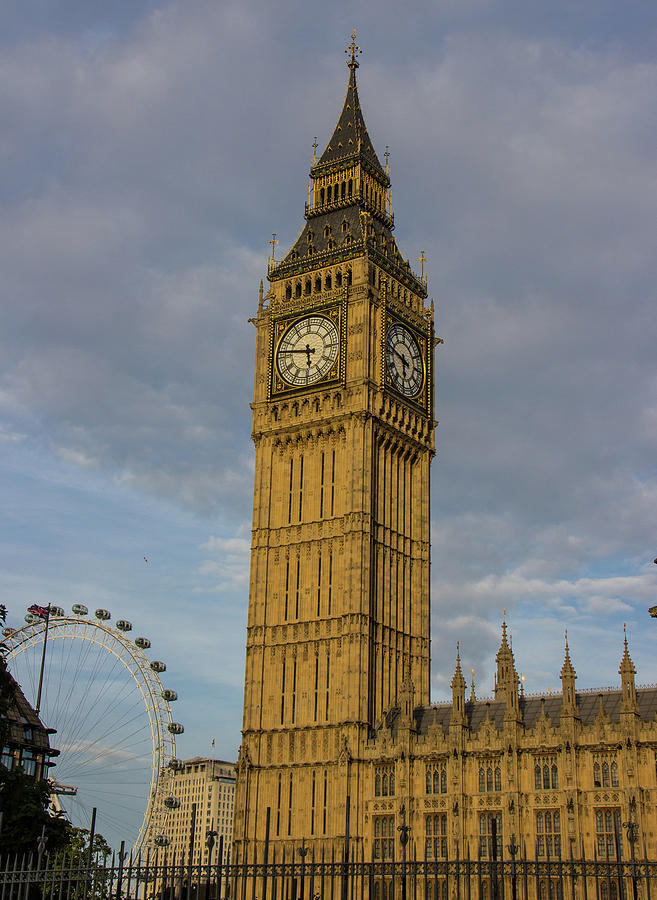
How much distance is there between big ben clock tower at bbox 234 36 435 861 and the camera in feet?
253

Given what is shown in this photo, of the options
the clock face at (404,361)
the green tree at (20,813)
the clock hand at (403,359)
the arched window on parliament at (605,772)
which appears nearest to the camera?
the green tree at (20,813)

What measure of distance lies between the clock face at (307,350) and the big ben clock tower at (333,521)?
0.11 metres

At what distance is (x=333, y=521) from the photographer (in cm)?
8244

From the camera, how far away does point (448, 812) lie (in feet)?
232

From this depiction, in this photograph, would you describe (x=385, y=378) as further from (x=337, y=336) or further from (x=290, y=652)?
(x=290, y=652)

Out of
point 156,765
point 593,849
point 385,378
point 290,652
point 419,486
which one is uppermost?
point 385,378

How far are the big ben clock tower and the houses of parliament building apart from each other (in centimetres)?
15

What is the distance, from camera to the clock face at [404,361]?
87.6 m

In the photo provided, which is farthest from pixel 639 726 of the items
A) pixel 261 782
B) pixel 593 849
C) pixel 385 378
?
pixel 385 378

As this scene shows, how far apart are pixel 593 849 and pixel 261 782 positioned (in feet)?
77.9

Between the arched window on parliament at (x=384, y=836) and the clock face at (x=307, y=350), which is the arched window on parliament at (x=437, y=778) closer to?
the arched window on parliament at (x=384, y=836)

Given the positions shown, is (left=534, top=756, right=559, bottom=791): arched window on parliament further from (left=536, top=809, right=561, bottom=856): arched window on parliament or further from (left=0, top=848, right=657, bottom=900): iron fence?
(left=0, top=848, right=657, bottom=900): iron fence

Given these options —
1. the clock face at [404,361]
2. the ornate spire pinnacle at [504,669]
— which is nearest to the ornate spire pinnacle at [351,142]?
the clock face at [404,361]

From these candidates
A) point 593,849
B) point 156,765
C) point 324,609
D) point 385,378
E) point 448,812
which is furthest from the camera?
point 156,765
